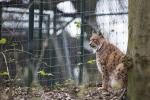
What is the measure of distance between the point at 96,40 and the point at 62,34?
90cm

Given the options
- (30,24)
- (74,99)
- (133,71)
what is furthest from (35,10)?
(133,71)

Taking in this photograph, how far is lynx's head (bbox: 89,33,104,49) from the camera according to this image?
784 centimetres

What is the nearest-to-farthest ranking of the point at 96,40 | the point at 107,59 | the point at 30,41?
the point at 107,59 → the point at 96,40 → the point at 30,41

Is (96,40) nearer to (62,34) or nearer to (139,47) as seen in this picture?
(62,34)

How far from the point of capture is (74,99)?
5.64 meters

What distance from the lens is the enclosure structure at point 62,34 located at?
8.27 m

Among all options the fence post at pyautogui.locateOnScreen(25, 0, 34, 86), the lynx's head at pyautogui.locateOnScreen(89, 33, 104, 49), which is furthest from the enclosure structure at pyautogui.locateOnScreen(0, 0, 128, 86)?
the lynx's head at pyautogui.locateOnScreen(89, 33, 104, 49)

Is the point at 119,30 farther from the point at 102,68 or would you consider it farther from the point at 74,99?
the point at 74,99

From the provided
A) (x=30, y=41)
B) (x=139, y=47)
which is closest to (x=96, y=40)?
(x=30, y=41)

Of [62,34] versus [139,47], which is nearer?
[139,47]

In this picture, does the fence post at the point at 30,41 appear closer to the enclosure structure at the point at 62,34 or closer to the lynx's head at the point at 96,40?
the enclosure structure at the point at 62,34

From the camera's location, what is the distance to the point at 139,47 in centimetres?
395

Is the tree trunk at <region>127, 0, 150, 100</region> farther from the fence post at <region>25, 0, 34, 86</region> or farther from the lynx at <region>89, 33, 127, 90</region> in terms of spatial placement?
the fence post at <region>25, 0, 34, 86</region>

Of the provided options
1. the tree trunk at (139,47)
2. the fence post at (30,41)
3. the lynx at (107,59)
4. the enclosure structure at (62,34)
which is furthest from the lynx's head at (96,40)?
the tree trunk at (139,47)
